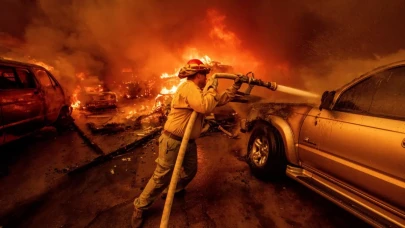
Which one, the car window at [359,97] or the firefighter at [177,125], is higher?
the car window at [359,97]

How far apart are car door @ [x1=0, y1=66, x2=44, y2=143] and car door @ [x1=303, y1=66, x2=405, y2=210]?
5.94 m

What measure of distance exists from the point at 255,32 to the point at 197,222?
645 inches

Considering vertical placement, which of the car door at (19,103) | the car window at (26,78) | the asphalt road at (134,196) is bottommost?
the asphalt road at (134,196)

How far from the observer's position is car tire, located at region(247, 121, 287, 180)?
144 inches

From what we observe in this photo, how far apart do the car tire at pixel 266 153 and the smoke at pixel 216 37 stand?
10.8 ft

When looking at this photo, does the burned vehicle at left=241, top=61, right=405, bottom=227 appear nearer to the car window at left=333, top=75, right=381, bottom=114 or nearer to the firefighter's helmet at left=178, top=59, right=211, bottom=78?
the car window at left=333, top=75, right=381, bottom=114

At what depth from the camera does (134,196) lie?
11.8ft

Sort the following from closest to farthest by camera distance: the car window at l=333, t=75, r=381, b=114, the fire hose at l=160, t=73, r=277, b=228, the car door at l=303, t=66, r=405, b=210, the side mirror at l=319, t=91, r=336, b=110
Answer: the car door at l=303, t=66, r=405, b=210, the fire hose at l=160, t=73, r=277, b=228, the car window at l=333, t=75, r=381, b=114, the side mirror at l=319, t=91, r=336, b=110

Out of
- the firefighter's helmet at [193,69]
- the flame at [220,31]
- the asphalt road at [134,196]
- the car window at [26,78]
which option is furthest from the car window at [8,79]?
the flame at [220,31]

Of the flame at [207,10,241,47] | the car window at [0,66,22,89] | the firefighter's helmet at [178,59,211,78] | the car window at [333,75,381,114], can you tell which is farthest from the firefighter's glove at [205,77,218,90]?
the flame at [207,10,241,47]

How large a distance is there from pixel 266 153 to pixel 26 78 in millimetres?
6130

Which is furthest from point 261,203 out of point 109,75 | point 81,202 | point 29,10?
point 109,75

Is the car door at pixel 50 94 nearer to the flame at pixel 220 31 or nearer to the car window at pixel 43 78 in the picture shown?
the car window at pixel 43 78

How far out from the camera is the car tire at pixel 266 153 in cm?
365
